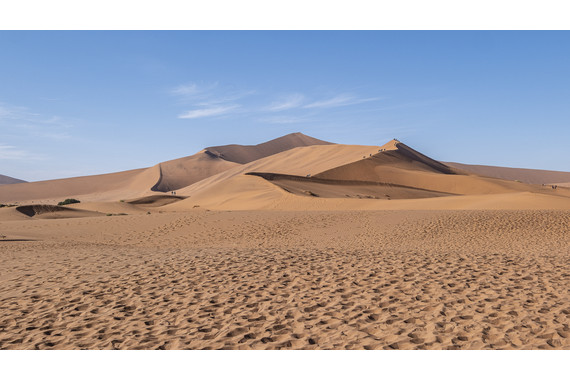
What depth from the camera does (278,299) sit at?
23.5ft

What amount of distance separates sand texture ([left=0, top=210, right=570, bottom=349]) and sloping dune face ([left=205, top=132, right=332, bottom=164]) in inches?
4246

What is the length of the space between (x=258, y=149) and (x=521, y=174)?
83694 millimetres

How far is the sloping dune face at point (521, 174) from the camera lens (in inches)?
5423

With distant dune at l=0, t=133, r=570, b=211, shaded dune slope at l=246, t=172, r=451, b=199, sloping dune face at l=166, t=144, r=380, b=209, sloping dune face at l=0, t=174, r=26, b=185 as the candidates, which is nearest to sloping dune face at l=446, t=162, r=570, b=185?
distant dune at l=0, t=133, r=570, b=211

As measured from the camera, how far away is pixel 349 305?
6.78 metres

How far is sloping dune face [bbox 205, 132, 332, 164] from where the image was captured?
122 meters

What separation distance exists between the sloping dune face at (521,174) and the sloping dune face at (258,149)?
50.4m

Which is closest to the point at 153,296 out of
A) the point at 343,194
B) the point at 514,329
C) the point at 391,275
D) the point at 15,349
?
the point at 15,349

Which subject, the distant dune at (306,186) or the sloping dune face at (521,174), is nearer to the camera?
the distant dune at (306,186)

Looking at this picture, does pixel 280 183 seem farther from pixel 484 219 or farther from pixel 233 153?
pixel 233 153

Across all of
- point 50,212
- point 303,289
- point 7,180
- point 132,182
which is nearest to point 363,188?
point 50,212

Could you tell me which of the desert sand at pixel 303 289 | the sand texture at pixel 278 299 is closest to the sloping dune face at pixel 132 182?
the desert sand at pixel 303 289

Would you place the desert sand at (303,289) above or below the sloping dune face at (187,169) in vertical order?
below

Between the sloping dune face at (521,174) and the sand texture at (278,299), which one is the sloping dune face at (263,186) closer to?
the sand texture at (278,299)
